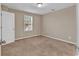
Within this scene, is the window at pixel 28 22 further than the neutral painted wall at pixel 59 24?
No

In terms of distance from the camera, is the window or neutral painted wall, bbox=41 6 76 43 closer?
the window

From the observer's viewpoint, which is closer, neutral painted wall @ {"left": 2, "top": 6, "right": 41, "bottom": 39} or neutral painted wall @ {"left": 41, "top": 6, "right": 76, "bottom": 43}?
neutral painted wall @ {"left": 2, "top": 6, "right": 41, "bottom": 39}

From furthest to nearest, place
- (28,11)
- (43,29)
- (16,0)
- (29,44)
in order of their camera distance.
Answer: (29,44) → (43,29) → (28,11) → (16,0)

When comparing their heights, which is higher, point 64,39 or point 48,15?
point 48,15

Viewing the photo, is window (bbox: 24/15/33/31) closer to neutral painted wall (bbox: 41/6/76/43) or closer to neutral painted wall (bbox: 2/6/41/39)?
neutral painted wall (bbox: 2/6/41/39)

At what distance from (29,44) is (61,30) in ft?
2.62

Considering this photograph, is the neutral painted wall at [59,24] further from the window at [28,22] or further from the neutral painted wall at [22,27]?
the window at [28,22]

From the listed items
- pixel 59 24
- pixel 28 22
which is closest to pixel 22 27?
pixel 28 22

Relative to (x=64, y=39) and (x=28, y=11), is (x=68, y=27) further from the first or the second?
(x=28, y=11)

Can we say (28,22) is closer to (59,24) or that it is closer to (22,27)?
(22,27)

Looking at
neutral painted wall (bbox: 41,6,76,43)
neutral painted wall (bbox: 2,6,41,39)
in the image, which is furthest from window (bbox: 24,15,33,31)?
neutral painted wall (bbox: 41,6,76,43)

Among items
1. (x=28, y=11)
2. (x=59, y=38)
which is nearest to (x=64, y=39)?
(x=59, y=38)

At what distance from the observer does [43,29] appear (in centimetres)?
165

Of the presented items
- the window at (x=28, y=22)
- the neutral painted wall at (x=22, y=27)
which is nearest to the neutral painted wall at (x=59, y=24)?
the neutral painted wall at (x=22, y=27)
